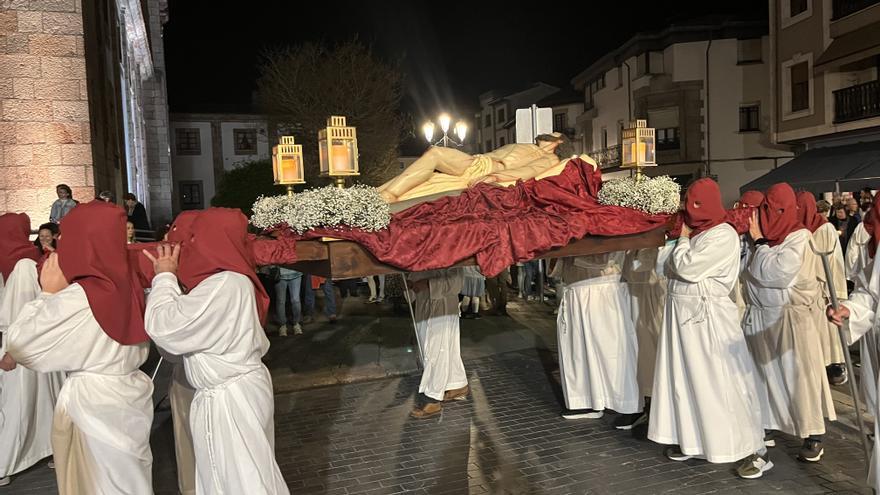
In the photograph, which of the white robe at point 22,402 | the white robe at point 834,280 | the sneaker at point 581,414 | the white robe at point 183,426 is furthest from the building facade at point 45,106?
the white robe at point 834,280

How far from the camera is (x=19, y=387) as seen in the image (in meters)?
6.21

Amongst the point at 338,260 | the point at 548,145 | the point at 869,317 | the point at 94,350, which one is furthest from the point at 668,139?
the point at 94,350

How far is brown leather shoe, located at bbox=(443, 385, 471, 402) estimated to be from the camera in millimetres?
7801

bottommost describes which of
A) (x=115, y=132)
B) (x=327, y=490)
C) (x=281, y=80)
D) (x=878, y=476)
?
(x=327, y=490)

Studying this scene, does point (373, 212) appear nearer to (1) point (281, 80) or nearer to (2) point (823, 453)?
(2) point (823, 453)

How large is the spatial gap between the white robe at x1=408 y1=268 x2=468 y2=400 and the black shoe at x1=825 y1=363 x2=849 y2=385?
4245 millimetres

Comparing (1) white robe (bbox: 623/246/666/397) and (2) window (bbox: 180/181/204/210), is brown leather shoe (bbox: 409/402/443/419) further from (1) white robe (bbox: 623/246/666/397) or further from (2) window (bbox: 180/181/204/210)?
(2) window (bbox: 180/181/204/210)

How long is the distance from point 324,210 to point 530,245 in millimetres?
1749

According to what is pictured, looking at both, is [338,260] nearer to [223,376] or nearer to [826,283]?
[223,376]

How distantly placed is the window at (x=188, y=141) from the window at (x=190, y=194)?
209 centimetres

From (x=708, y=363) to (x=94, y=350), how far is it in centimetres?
446

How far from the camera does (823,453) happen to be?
19.3 ft

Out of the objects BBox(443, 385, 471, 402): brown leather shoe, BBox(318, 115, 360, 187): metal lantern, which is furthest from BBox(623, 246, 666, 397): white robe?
BBox(318, 115, 360, 187): metal lantern

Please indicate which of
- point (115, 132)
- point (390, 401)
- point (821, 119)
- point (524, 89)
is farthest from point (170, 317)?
point (524, 89)
